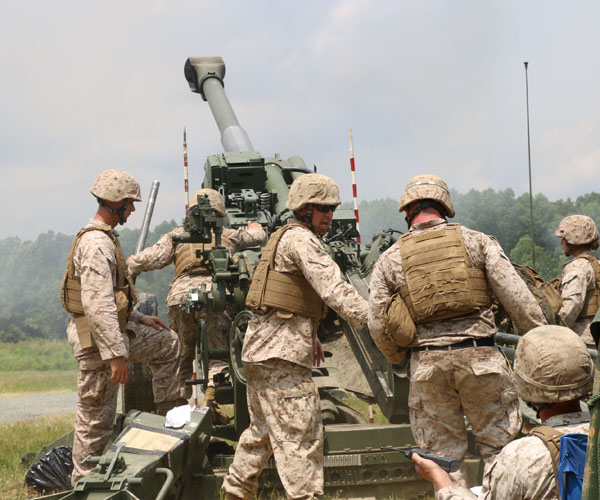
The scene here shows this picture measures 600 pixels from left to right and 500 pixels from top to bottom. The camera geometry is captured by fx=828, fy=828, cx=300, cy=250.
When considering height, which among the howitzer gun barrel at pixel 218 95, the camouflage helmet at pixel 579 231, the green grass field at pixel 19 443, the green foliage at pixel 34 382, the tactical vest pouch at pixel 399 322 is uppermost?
the howitzer gun barrel at pixel 218 95

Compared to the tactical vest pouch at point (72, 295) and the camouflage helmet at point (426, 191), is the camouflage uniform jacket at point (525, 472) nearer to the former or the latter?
the camouflage helmet at point (426, 191)

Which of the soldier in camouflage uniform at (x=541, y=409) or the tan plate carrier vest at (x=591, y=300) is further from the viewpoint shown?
the tan plate carrier vest at (x=591, y=300)

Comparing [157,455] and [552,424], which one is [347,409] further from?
[552,424]

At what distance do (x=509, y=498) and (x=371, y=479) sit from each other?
3159 millimetres

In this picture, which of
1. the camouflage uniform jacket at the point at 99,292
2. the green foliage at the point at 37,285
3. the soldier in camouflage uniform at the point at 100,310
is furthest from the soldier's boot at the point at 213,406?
the green foliage at the point at 37,285

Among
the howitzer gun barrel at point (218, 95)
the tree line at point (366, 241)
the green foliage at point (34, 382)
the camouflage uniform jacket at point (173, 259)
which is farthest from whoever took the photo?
the tree line at point (366, 241)

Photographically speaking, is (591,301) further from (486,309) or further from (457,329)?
(457,329)

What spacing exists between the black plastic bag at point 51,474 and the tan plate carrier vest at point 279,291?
2078 millimetres

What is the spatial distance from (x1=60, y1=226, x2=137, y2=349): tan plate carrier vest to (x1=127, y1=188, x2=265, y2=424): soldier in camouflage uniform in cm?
154

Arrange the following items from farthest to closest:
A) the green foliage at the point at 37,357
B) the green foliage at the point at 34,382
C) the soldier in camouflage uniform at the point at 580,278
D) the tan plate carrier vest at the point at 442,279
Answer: the green foliage at the point at 37,357 → the green foliage at the point at 34,382 → the soldier in camouflage uniform at the point at 580,278 → the tan plate carrier vest at the point at 442,279

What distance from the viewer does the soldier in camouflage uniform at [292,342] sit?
4746mm

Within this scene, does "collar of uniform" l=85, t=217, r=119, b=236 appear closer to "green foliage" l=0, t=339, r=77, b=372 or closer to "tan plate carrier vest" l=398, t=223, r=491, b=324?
"tan plate carrier vest" l=398, t=223, r=491, b=324

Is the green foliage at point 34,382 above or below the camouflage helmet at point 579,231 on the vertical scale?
below

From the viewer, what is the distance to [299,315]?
4.93 meters
